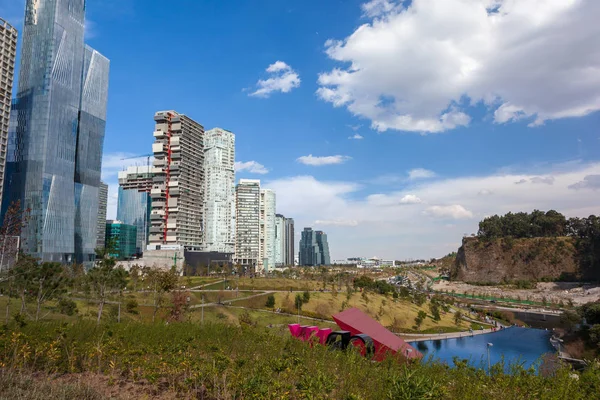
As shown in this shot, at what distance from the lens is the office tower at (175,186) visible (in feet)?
279

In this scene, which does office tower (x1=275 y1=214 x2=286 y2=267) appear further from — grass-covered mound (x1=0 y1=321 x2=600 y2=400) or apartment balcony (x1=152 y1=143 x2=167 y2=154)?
grass-covered mound (x1=0 y1=321 x2=600 y2=400)

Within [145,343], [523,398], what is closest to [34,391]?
[145,343]

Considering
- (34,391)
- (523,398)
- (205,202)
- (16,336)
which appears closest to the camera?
(523,398)

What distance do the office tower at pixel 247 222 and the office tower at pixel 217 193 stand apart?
995 centimetres

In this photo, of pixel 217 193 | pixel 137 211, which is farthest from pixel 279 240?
pixel 217 193

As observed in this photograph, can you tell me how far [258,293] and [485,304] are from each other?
163ft

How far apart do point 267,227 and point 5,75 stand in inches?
3409

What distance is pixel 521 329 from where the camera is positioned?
172ft

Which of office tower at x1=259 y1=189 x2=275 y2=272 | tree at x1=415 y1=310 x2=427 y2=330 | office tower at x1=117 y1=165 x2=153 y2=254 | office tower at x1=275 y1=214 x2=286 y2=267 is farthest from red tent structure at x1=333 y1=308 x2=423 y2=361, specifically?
office tower at x1=275 y1=214 x2=286 y2=267

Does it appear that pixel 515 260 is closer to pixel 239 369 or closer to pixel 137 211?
pixel 239 369

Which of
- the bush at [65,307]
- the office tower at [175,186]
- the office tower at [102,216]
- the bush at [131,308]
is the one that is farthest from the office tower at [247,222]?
the bush at [65,307]

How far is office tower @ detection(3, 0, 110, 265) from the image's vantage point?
71.9 meters

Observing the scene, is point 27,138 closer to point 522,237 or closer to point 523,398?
point 523,398

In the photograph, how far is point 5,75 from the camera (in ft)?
237
